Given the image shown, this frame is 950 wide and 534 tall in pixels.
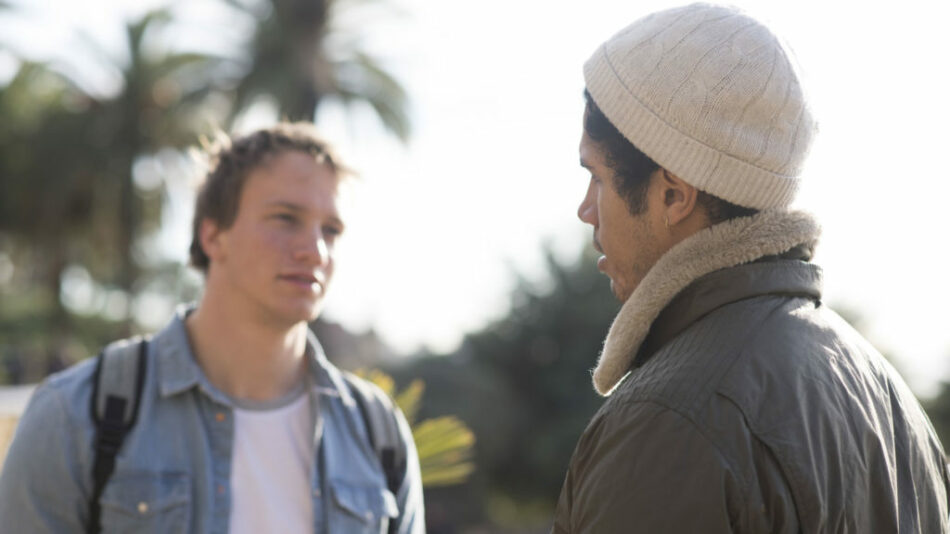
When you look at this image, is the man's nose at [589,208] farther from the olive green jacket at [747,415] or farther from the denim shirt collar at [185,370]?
the denim shirt collar at [185,370]

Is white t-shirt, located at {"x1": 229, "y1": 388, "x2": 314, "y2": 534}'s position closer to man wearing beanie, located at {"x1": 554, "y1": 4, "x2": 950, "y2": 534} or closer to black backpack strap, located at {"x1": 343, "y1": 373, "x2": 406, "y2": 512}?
black backpack strap, located at {"x1": 343, "y1": 373, "x2": 406, "y2": 512}

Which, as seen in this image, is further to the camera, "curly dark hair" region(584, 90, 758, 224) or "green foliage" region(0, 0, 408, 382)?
"green foliage" region(0, 0, 408, 382)

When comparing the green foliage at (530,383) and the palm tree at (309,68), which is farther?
the palm tree at (309,68)

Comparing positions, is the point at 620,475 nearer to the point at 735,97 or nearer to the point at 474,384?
the point at 735,97

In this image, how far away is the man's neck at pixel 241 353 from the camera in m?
3.06

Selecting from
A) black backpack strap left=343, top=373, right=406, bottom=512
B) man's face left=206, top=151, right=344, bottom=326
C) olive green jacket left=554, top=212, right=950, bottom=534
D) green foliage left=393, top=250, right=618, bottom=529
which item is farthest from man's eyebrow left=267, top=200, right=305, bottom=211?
green foliage left=393, top=250, right=618, bottom=529

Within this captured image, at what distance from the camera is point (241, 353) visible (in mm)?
3088

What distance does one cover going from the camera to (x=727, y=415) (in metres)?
1.45

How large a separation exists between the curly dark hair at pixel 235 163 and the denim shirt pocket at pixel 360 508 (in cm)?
101

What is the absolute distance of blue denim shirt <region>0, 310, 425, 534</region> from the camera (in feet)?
8.34

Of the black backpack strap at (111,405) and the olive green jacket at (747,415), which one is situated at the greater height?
the olive green jacket at (747,415)

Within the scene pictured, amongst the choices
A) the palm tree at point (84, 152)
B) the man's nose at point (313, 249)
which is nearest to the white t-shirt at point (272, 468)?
the man's nose at point (313, 249)

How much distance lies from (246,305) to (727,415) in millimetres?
2017

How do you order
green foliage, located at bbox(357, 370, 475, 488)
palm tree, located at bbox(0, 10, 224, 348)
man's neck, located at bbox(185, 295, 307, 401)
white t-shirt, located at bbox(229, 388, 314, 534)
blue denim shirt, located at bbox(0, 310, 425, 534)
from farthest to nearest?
1. palm tree, located at bbox(0, 10, 224, 348)
2. green foliage, located at bbox(357, 370, 475, 488)
3. man's neck, located at bbox(185, 295, 307, 401)
4. white t-shirt, located at bbox(229, 388, 314, 534)
5. blue denim shirt, located at bbox(0, 310, 425, 534)
